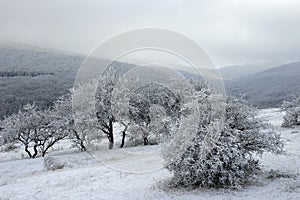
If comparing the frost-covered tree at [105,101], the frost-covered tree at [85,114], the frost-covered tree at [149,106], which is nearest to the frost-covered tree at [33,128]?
the frost-covered tree at [85,114]

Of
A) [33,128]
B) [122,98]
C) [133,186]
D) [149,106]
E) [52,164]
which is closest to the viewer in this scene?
[133,186]

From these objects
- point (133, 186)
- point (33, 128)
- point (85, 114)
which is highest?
point (85, 114)

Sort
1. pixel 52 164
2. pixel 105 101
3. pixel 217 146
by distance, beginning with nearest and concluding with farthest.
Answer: pixel 217 146
pixel 52 164
pixel 105 101

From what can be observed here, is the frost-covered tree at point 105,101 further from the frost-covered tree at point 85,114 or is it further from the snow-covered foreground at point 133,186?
the snow-covered foreground at point 133,186

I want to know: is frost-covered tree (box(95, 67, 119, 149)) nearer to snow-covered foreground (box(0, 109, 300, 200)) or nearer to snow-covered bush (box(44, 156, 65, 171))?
snow-covered bush (box(44, 156, 65, 171))

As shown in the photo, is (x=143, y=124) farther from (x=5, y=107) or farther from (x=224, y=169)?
(x=5, y=107)

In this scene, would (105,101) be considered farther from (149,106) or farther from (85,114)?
(149,106)

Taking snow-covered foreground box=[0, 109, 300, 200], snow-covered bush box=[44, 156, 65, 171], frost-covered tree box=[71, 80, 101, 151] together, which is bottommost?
snow-covered bush box=[44, 156, 65, 171]

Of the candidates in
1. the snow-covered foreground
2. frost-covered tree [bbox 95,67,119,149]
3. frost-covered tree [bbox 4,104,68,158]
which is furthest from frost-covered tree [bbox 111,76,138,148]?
the snow-covered foreground

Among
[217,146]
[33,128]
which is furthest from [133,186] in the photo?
[33,128]

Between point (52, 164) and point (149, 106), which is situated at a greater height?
point (149, 106)

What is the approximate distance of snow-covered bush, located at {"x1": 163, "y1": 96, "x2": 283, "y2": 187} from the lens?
14.8 metres

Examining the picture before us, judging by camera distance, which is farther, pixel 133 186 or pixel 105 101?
pixel 105 101

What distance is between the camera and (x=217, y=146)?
14.7 m
